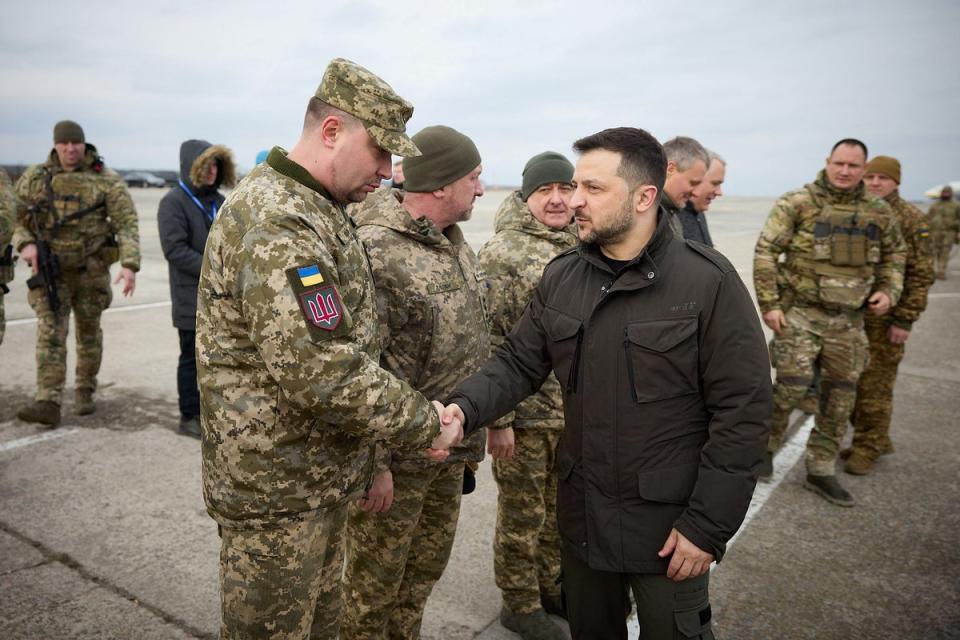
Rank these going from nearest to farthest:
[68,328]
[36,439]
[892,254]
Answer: [892,254] → [36,439] → [68,328]

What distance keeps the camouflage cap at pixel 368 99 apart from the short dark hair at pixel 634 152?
0.61 metres

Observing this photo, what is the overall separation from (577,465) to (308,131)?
1.35m

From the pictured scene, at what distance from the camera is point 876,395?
5.14 meters

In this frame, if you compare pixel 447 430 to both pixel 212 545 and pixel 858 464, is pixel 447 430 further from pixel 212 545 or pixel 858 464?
pixel 858 464

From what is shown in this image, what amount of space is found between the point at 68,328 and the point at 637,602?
4.94 meters

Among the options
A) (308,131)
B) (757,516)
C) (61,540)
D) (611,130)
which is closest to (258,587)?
(308,131)

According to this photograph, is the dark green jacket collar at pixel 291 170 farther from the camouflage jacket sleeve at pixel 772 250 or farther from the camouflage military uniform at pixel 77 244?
the camouflage military uniform at pixel 77 244

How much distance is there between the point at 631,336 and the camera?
80.6 inches

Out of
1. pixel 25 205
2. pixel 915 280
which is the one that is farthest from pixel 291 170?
pixel 915 280

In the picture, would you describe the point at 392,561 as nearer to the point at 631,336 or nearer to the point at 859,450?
the point at 631,336

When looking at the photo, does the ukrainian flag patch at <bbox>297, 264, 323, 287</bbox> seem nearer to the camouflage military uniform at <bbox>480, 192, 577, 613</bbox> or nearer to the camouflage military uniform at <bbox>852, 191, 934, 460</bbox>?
the camouflage military uniform at <bbox>480, 192, 577, 613</bbox>

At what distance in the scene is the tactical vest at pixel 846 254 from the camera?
448cm

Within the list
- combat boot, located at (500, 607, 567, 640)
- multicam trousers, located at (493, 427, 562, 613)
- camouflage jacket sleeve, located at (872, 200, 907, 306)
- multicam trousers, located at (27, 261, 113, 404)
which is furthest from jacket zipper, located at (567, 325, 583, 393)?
multicam trousers, located at (27, 261, 113, 404)

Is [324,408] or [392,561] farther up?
[324,408]
